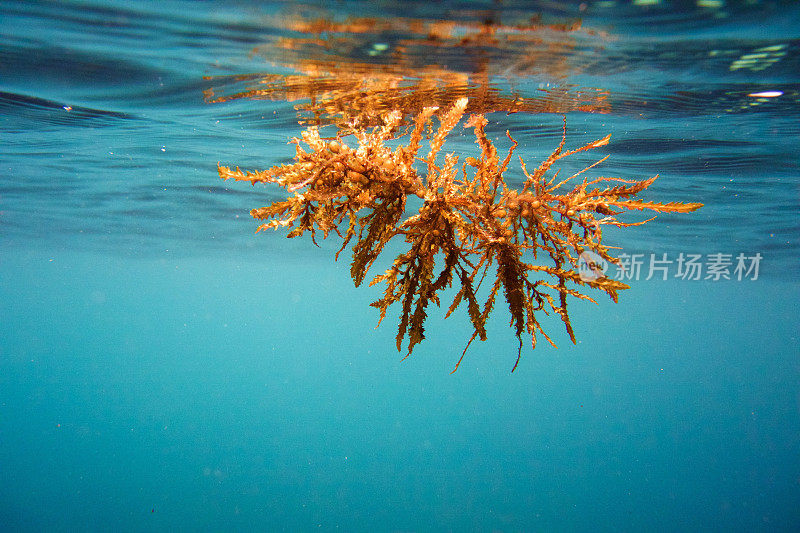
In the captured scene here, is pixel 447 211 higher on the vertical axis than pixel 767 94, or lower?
lower

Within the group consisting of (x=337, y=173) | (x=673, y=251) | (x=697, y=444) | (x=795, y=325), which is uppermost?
(x=337, y=173)

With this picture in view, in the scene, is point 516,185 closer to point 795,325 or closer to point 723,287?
point 723,287

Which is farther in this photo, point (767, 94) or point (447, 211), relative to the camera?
point (767, 94)

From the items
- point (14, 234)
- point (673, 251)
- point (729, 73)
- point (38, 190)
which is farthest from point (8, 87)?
point (673, 251)

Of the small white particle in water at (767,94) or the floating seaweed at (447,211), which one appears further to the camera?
the small white particle in water at (767,94)

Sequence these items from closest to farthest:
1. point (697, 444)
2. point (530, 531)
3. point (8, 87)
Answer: point (8, 87) < point (530, 531) < point (697, 444)

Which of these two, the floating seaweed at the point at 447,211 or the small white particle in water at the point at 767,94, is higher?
the small white particle in water at the point at 767,94

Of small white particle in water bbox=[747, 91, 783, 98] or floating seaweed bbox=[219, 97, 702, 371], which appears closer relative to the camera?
floating seaweed bbox=[219, 97, 702, 371]

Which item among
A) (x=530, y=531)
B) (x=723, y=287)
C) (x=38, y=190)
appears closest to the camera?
(x=38, y=190)

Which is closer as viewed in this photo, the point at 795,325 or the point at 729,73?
the point at 729,73

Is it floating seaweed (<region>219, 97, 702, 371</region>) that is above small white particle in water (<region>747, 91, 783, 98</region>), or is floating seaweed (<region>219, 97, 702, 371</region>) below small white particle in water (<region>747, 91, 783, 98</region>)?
below

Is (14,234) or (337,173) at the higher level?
(337,173)
